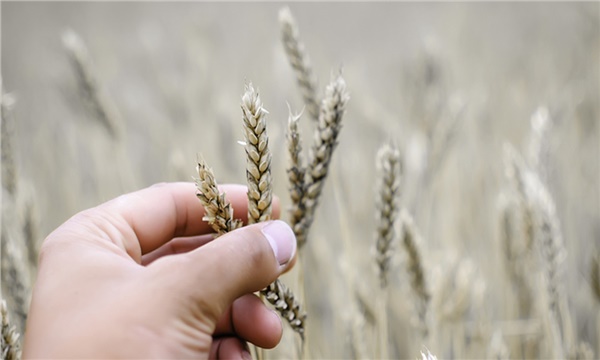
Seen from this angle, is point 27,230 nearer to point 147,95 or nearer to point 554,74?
point 554,74

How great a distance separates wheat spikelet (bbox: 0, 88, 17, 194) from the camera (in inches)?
38.7

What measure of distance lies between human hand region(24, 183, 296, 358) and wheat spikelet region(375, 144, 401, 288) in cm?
23

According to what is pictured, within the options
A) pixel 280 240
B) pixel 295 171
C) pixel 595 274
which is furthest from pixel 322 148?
pixel 595 274

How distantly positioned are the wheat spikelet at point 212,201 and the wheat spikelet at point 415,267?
0.36 m

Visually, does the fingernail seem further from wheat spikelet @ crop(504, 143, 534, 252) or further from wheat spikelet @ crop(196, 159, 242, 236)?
wheat spikelet @ crop(504, 143, 534, 252)

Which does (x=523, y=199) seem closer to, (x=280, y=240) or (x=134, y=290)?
(x=280, y=240)

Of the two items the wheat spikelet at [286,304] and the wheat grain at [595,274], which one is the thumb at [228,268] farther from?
the wheat grain at [595,274]

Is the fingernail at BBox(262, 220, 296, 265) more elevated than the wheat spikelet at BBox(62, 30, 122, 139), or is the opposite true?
the wheat spikelet at BBox(62, 30, 122, 139)

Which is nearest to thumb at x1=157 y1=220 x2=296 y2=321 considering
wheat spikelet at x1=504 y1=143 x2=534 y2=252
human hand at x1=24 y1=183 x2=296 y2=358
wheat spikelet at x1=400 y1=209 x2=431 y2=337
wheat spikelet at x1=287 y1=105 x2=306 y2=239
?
human hand at x1=24 y1=183 x2=296 y2=358

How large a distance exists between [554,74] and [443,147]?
137 centimetres

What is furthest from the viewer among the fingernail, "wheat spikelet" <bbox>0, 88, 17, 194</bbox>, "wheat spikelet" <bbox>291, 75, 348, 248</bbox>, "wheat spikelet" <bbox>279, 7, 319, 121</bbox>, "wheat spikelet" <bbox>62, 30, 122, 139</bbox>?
"wheat spikelet" <bbox>62, 30, 122, 139</bbox>

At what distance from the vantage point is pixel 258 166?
53 centimetres

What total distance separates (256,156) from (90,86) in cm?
81

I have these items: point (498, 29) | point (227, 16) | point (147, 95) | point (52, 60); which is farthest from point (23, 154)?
point (227, 16)
